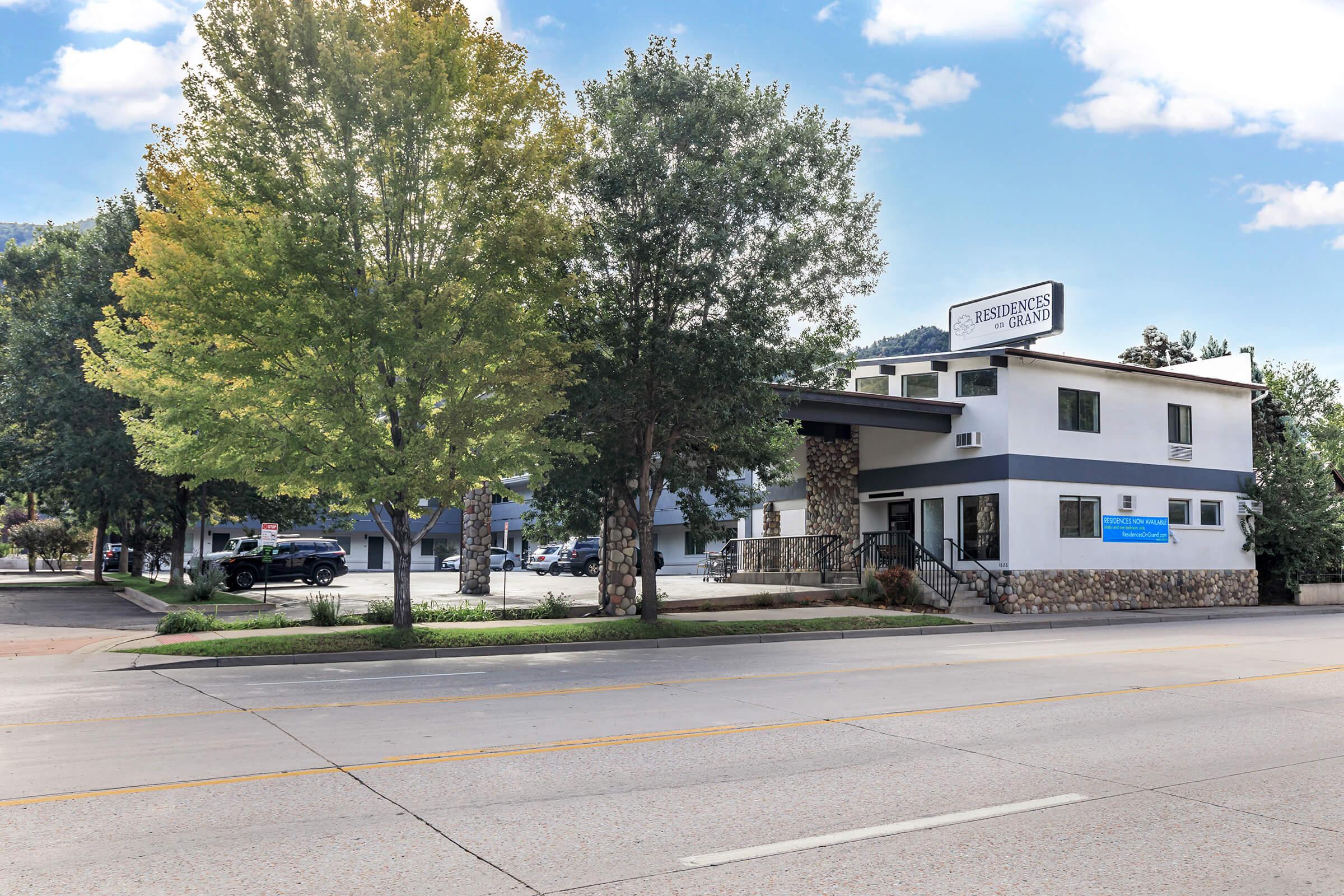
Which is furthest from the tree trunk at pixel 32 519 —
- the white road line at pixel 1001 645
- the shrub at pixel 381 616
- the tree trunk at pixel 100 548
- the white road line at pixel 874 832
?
the white road line at pixel 874 832

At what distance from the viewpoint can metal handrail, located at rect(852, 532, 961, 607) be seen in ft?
92.1

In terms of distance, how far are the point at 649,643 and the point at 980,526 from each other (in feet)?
43.6

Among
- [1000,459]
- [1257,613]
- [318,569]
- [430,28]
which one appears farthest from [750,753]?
[318,569]

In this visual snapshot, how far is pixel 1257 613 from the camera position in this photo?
2852cm

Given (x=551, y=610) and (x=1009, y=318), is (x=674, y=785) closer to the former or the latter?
(x=551, y=610)

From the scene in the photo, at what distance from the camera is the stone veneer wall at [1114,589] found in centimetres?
2761

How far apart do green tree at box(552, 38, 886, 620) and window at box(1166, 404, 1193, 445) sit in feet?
49.2

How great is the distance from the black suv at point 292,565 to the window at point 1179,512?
95.9ft

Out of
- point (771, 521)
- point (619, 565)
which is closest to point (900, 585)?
point (619, 565)

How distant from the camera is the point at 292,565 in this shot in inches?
1491

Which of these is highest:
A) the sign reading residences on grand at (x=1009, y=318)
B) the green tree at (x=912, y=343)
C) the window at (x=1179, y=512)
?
the green tree at (x=912, y=343)

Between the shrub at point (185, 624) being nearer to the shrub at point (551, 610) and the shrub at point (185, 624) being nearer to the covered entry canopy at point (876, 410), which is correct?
the shrub at point (551, 610)

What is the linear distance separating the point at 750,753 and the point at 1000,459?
21.4 m

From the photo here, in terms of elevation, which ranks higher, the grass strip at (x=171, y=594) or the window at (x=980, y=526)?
the window at (x=980, y=526)
